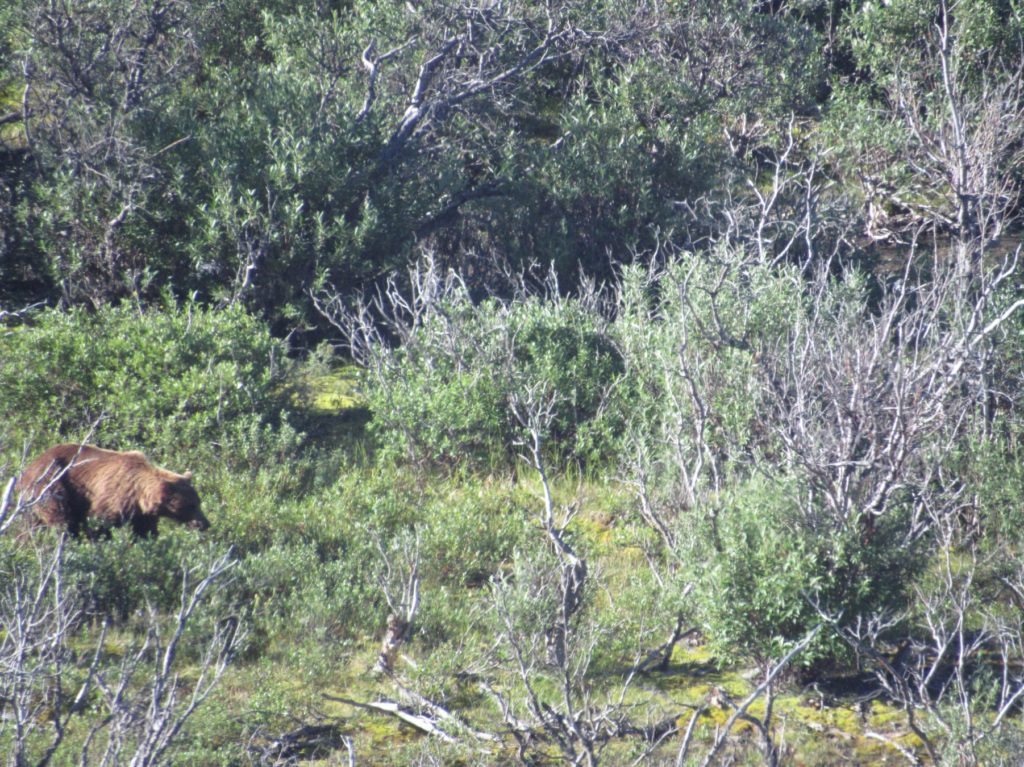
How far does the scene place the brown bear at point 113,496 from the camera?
6.44m

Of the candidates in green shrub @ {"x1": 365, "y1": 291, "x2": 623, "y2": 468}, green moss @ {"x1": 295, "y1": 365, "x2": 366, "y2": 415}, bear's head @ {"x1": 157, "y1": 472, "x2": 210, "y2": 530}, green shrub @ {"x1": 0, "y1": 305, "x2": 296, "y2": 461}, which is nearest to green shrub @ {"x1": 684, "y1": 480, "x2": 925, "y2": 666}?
green shrub @ {"x1": 365, "y1": 291, "x2": 623, "y2": 468}

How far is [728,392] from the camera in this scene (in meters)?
7.53

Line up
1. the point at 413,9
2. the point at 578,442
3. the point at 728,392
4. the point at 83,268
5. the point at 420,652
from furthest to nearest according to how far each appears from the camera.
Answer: the point at 413,9 → the point at 83,268 → the point at 578,442 → the point at 728,392 → the point at 420,652

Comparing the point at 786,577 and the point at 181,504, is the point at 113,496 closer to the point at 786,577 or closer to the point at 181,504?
the point at 181,504

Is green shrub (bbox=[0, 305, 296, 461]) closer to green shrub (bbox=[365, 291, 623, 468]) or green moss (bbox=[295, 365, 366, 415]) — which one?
green moss (bbox=[295, 365, 366, 415])

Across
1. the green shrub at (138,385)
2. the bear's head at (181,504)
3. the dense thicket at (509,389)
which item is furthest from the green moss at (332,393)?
the bear's head at (181,504)

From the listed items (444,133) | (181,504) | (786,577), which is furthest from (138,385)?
(444,133)

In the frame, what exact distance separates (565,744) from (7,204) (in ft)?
27.5

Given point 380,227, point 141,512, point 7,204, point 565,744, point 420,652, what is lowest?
point 420,652

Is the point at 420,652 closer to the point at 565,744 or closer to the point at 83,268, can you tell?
the point at 565,744

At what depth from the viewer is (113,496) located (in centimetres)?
646

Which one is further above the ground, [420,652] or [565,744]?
[565,744]

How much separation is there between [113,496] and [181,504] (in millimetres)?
→ 419

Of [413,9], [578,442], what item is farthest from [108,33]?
[578,442]
